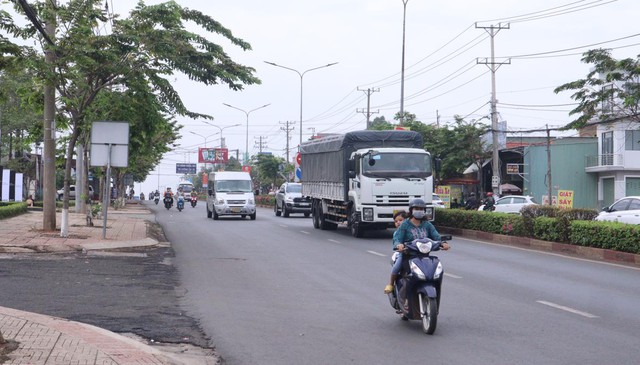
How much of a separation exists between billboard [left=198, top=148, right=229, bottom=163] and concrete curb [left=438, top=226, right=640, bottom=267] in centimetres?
8588

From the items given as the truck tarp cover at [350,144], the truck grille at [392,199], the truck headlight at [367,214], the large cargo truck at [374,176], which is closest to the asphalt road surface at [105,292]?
the truck headlight at [367,214]

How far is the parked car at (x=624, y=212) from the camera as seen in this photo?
2303 centimetres

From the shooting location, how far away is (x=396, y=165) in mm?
Result: 24781

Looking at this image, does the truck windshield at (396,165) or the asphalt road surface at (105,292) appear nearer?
the asphalt road surface at (105,292)

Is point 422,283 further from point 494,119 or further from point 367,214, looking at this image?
point 494,119

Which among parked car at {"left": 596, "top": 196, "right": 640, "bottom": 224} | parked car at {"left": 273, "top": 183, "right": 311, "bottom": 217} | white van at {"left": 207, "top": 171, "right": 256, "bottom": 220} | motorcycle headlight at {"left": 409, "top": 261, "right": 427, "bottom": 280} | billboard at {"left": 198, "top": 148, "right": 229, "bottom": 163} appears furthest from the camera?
billboard at {"left": 198, "top": 148, "right": 229, "bottom": 163}

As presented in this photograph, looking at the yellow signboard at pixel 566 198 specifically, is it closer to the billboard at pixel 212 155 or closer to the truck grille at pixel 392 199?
the truck grille at pixel 392 199

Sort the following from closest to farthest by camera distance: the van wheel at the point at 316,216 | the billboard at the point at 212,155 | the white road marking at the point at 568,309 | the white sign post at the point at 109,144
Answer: the white road marking at the point at 568,309 < the white sign post at the point at 109,144 < the van wheel at the point at 316,216 < the billboard at the point at 212,155

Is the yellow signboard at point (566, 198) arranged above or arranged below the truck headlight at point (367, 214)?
above

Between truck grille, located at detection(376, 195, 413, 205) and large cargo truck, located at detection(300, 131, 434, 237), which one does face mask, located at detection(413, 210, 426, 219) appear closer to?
large cargo truck, located at detection(300, 131, 434, 237)

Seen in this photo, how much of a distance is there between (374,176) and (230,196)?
1561 centimetres

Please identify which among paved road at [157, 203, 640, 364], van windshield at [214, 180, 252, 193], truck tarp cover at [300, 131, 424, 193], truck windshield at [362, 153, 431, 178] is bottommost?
paved road at [157, 203, 640, 364]

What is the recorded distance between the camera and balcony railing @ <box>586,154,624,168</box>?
5197 centimetres

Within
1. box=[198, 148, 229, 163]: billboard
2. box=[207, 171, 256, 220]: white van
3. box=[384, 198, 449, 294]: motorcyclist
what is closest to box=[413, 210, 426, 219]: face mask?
box=[384, 198, 449, 294]: motorcyclist
